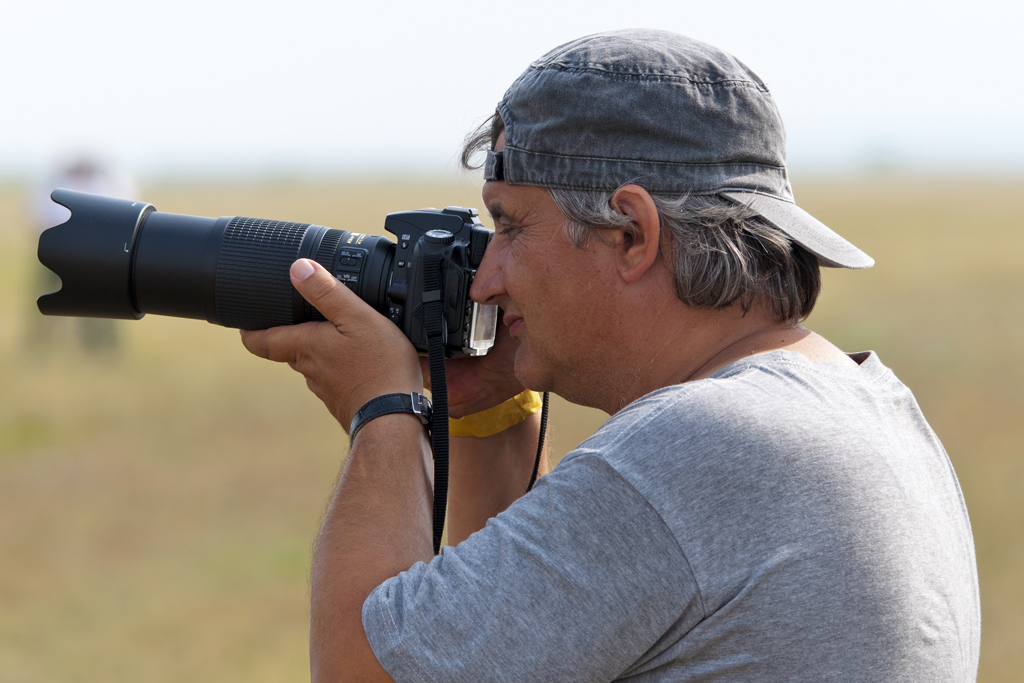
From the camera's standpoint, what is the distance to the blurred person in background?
8227 millimetres

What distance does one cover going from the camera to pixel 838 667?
1114 mm

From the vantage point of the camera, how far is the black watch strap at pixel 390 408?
1591 mm

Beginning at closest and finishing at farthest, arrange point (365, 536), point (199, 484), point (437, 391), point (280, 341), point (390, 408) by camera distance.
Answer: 1. point (365, 536)
2. point (390, 408)
3. point (437, 391)
4. point (280, 341)
5. point (199, 484)

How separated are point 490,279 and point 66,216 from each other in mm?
6576

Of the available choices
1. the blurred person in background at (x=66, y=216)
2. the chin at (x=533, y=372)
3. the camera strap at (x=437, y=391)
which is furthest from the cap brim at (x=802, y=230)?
the blurred person in background at (x=66, y=216)

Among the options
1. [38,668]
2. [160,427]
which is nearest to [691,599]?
[38,668]

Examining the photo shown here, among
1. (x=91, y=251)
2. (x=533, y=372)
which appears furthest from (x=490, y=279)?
(x=91, y=251)

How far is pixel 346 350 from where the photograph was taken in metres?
1.72

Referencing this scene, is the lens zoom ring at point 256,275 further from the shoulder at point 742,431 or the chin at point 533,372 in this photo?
the shoulder at point 742,431

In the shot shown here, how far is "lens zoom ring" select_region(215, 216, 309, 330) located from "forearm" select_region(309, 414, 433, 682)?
0.50 metres

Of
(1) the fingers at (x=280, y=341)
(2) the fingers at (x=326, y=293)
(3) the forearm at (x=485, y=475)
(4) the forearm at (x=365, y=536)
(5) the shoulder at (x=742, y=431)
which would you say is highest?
(5) the shoulder at (x=742, y=431)

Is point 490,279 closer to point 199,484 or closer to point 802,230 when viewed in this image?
point 802,230

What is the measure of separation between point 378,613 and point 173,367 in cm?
885

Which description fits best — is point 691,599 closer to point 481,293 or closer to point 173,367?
point 481,293
